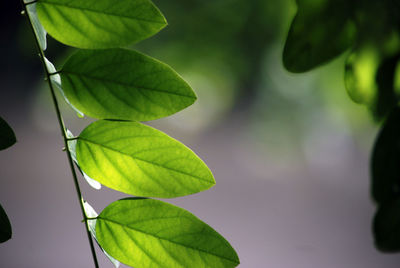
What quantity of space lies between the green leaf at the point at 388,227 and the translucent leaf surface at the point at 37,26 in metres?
0.32

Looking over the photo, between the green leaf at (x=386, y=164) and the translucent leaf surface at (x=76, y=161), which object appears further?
the translucent leaf surface at (x=76, y=161)

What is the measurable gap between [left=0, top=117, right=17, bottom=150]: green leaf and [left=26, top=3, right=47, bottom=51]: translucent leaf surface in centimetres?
8

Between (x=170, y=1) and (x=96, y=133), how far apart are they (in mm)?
1021

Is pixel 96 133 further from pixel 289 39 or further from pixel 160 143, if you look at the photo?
pixel 289 39

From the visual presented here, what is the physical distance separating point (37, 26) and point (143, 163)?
0.17 m

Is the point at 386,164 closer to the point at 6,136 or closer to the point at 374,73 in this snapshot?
the point at 374,73

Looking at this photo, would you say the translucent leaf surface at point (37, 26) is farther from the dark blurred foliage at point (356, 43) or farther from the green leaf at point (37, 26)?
the dark blurred foliage at point (356, 43)

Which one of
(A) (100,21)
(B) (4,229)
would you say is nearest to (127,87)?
(A) (100,21)

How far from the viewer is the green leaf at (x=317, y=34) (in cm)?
32

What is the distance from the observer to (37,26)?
0.39 metres

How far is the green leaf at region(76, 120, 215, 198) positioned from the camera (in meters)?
0.35

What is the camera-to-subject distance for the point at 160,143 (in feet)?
1.16

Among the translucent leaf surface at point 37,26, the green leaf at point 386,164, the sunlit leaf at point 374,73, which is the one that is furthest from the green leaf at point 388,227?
the translucent leaf surface at point 37,26

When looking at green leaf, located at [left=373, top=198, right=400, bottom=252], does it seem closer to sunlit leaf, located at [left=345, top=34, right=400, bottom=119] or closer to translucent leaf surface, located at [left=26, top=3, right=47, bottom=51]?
sunlit leaf, located at [left=345, top=34, right=400, bottom=119]
